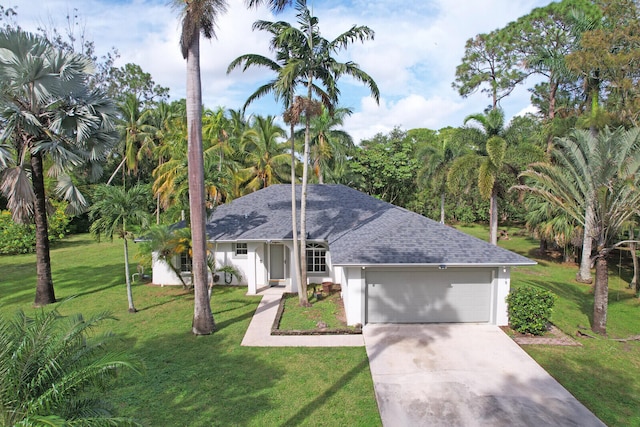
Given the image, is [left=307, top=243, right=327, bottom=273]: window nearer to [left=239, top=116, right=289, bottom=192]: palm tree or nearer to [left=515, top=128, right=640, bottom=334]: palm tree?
[left=515, top=128, right=640, bottom=334]: palm tree

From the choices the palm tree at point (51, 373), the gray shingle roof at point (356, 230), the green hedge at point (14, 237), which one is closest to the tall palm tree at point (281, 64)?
the gray shingle roof at point (356, 230)

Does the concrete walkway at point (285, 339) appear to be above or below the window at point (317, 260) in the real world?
below

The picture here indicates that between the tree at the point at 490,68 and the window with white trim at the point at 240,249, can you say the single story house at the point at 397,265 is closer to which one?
the window with white trim at the point at 240,249

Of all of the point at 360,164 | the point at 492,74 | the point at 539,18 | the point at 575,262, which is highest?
the point at 539,18

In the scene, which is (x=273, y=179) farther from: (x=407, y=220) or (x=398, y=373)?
(x=398, y=373)

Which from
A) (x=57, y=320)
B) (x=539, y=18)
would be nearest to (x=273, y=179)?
(x=57, y=320)

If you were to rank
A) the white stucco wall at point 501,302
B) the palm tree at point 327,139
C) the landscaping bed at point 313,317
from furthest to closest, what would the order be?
the palm tree at point 327,139
the white stucco wall at point 501,302
the landscaping bed at point 313,317
